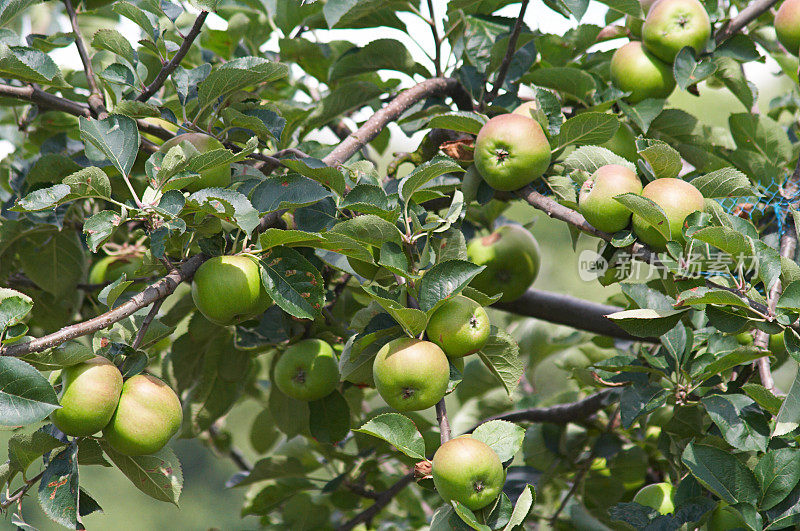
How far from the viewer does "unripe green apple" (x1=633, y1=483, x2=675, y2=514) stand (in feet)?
4.28

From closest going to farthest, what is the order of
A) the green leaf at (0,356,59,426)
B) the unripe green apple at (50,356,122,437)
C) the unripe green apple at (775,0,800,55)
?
1. the green leaf at (0,356,59,426)
2. the unripe green apple at (50,356,122,437)
3. the unripe green apple at (775,0,800,55)

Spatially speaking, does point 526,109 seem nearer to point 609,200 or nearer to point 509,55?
point 509,55

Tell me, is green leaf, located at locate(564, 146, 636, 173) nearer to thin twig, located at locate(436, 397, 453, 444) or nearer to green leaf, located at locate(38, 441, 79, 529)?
thin twig, located at locate(436, 397, 453, 444)

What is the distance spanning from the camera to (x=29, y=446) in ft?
3.28

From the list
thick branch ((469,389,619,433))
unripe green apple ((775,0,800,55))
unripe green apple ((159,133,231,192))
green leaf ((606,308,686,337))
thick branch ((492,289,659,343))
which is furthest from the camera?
thick branch ((492,289,659,343))

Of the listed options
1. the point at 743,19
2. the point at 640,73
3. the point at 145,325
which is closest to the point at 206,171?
the point at 145,325

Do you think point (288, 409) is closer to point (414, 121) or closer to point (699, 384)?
point (414, 121)

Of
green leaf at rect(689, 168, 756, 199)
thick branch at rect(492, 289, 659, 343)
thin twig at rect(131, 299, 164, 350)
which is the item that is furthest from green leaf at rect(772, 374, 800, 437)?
thin twig at rect(131, 299, 164, 350)

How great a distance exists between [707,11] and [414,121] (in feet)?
2.27

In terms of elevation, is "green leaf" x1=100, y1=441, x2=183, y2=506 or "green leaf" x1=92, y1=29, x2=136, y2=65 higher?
"green leaf" x1=92, y1=29, x2=136, y2=65

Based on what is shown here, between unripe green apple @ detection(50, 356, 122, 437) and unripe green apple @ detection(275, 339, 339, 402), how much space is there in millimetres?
430

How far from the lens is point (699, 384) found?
1.26 metres

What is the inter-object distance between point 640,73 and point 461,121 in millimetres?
436

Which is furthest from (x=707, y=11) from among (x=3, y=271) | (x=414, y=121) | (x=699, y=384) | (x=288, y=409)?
(x=3, y=271)
